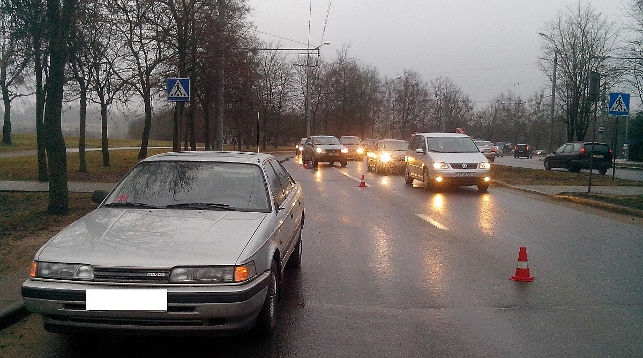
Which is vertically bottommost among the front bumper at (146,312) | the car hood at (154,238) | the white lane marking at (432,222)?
the white lane marking at (432,222)

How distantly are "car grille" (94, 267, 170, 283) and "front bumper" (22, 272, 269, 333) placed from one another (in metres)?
0.04

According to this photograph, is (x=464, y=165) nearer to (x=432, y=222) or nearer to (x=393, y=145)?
(x=432, y=222)

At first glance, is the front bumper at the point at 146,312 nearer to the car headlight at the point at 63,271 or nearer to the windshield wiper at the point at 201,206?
the car headlight at the point at 63,271

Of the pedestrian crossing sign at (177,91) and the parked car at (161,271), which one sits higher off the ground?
the pedestrian crossing sign at (177,91)

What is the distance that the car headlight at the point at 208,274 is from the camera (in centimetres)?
435

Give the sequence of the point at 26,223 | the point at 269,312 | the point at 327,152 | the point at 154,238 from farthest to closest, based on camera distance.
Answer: the point at 327,152 < the point at 26,223 < the point at 269,312 < the point at 154,238

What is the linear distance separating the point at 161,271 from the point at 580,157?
28.9 metres

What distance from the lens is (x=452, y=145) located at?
19.5 m

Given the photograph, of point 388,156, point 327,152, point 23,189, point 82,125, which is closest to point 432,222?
point 23,189

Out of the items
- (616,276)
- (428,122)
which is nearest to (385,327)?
(616,276)

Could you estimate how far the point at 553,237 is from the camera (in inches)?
408

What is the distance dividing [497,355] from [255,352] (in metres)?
1.91

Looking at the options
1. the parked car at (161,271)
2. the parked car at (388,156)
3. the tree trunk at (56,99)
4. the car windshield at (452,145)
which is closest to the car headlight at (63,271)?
the parked car at (161,271)

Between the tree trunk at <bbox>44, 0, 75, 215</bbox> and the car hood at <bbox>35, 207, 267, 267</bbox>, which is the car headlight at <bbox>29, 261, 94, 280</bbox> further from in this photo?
the tree trunk at <bbox>44, 0, 75, 215</bbox>
